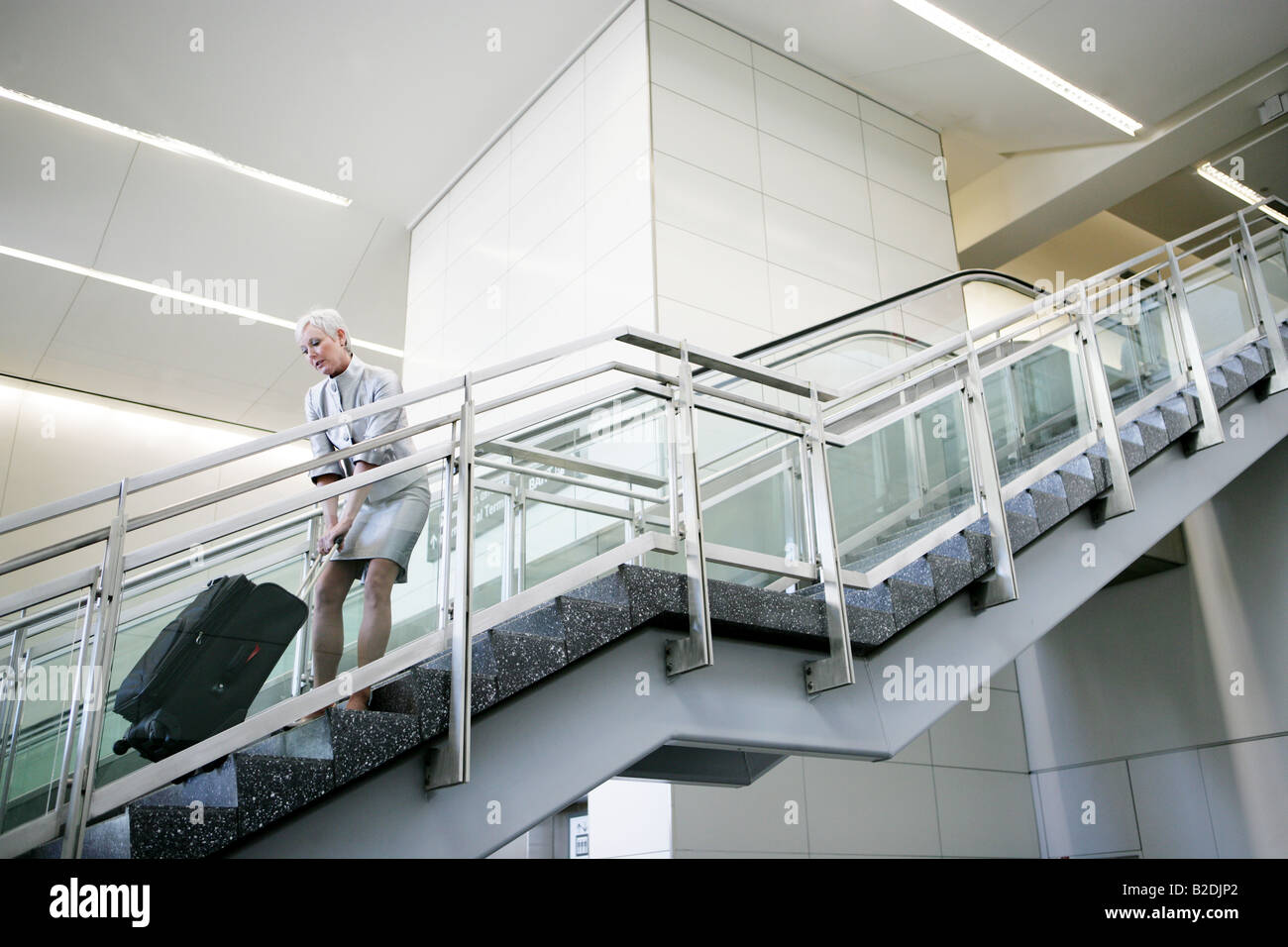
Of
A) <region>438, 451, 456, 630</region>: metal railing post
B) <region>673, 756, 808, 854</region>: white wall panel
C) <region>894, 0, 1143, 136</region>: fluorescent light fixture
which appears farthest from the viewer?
<region>894, 0, 1143, 136</region>: fluorescent light fixture

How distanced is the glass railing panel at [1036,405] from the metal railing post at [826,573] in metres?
1.09

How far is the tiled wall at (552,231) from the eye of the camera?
7.41 m

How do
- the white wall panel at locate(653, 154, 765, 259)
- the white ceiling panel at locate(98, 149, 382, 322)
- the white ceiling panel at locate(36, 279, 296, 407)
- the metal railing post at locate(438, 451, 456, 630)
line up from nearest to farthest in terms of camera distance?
the metal railing post at locate(438, 451, 456, 630)
the white wall panel at locate(653, 154, 765, 259)
the white ceiling panel at locate(98, 149, 382, 322)
the white ceiling panel at locate(36, 279, 296, 407)

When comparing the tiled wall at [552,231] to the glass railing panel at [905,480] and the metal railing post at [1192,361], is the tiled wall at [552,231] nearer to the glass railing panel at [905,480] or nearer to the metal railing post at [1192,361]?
the glass railing panel at [905,480]

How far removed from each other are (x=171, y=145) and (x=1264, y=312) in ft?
27.2

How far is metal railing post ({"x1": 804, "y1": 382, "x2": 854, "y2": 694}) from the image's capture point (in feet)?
12.2

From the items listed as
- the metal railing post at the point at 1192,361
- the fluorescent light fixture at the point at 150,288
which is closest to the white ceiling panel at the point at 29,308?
the fluorescent light fixture at the point at 150,288

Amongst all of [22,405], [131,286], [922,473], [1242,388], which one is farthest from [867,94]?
[22,405]

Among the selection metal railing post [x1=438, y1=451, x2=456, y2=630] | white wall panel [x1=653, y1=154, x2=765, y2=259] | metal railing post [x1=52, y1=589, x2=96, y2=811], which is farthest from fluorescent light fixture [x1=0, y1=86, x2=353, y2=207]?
metal railing post [x1=52, y1=589, x2=96, y2=811]

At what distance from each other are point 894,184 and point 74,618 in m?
7.91

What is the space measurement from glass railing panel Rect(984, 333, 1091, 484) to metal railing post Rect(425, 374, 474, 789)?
8.41 feet

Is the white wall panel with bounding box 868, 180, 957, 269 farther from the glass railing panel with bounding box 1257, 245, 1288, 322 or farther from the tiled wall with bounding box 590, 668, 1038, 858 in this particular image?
the tiled wall with bounding box 590, 668, 1038, 858

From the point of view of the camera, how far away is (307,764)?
268 cm
